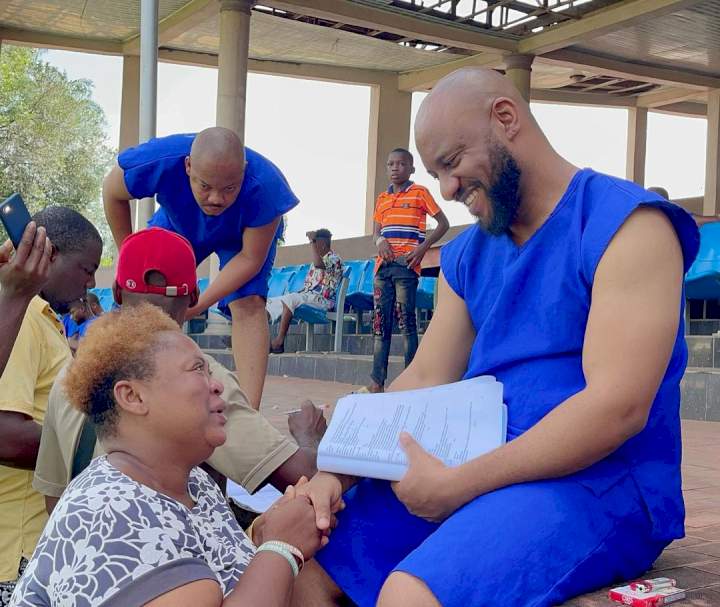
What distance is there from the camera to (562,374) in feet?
6.24

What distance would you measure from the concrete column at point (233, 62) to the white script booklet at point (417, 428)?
42.3ft

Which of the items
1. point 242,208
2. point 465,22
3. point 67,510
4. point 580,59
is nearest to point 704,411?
point 242,208

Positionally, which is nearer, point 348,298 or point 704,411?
point 704,411

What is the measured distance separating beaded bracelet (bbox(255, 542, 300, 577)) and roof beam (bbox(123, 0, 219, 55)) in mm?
14690

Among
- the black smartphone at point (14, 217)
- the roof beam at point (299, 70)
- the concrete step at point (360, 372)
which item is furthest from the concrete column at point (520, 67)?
the black smartphone at point (14, 217)

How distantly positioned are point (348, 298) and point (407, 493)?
9.76 meters

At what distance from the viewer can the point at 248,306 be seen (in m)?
4.32

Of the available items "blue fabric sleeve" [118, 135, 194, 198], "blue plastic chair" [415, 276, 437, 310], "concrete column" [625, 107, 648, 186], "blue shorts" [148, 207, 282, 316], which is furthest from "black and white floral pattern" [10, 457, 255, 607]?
"concrete column" [625, 107, 648, 186]

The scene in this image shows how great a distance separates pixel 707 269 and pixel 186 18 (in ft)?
36.6

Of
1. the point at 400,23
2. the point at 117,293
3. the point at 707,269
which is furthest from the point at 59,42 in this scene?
the point at 117,293

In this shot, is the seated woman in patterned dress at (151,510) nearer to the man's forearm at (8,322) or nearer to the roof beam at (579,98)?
the man's forearm at (8,322)

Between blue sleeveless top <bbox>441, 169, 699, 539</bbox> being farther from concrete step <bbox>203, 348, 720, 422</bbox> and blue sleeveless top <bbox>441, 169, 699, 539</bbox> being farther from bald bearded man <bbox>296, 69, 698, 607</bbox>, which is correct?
concrete step <bbox>203, 348, 720, 422</bbox>

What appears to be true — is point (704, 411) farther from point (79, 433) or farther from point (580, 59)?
point (580, 59)

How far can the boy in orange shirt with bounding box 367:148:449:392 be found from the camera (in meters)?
7.73
